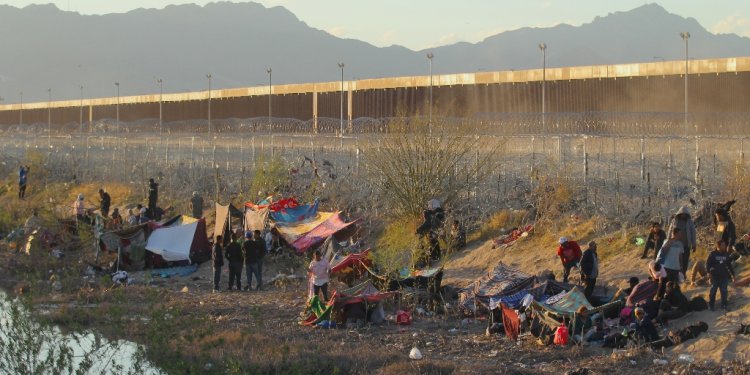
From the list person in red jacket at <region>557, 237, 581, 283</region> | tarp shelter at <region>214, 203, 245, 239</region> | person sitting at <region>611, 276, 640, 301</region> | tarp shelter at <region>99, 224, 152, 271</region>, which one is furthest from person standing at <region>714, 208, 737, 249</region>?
tarp shelter at <region>99, 224, 152, 271</region>

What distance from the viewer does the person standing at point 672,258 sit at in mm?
15898

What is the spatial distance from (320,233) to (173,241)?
3306 millimetres

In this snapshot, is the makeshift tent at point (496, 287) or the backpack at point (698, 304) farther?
the makeshift tent at point (496, 287)

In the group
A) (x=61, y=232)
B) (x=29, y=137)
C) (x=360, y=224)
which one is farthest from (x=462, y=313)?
(x=29, y=137)

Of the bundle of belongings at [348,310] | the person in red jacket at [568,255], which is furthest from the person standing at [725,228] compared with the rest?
the bundle of belongings at [348,310]

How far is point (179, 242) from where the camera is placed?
2448 centimetres

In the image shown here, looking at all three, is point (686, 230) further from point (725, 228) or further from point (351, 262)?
point (351, 262)

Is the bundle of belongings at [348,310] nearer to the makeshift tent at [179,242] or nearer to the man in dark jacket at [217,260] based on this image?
the man in dark jacket at [217,260]

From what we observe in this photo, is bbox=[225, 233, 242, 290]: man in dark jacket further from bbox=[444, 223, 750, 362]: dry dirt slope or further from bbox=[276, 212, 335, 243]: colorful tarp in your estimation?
bbox=[444, 223, 750, 362]: dry dirt slope

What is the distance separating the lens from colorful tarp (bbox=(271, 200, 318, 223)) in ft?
81.4

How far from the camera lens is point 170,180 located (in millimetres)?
35031

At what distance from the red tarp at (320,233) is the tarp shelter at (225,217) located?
1.68 metres

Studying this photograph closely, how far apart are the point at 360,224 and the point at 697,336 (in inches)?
436

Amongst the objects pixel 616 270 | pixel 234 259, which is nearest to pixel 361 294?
pixel 234 259
